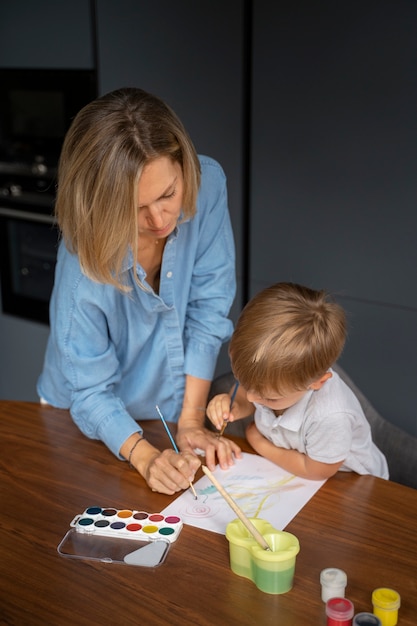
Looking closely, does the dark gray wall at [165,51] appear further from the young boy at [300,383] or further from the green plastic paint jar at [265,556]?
the green plastic paint jar at [265,556]

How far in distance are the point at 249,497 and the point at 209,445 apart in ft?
0.55

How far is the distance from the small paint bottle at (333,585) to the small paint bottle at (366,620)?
0.16ft

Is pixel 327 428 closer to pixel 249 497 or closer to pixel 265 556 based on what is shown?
pixel 249 497

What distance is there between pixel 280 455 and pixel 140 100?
697mm

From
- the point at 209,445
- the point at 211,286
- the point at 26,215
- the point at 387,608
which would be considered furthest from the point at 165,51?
the point at 387,608

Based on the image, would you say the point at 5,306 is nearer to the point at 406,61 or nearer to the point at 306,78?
the point at 306,78

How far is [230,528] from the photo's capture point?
4.04ft

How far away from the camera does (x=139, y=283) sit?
1.57 meters

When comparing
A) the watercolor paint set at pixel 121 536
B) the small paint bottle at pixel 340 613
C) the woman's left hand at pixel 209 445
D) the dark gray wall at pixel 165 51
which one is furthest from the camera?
the dark gray wall at pixel 165 51

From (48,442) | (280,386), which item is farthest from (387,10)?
(48,442)

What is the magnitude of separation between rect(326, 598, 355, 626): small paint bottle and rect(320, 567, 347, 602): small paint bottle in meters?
0.04

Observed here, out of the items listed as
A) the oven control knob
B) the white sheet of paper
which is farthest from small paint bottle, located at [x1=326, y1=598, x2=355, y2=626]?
the oven control knob

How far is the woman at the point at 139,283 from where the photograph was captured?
4.62 ft

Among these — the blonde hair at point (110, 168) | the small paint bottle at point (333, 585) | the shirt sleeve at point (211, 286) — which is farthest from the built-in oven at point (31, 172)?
the small paint bottle at point (333, 585)
